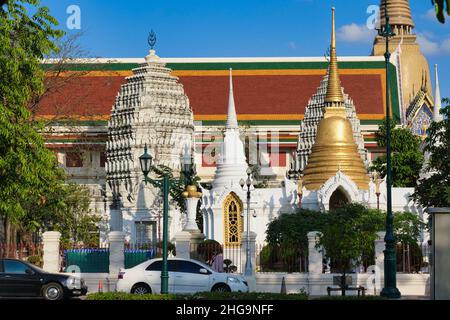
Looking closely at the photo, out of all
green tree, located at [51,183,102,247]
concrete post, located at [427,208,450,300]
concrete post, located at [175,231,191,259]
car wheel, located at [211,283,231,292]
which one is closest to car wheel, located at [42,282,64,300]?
car wheel, located at [211,283,231,292]

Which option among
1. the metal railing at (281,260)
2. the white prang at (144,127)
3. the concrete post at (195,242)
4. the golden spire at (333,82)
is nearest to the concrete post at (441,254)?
the metal railing at (281,260)

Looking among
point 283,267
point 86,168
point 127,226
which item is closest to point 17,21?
point 283,267

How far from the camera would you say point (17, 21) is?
3050 cm

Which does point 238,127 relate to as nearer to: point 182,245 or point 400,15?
point 182,245

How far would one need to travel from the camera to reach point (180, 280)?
29438 mm

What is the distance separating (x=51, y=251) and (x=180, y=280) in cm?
640

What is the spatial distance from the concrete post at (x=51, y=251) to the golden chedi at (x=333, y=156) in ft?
74.7

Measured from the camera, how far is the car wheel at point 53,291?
2753cm

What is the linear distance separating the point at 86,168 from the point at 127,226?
46.5 ft

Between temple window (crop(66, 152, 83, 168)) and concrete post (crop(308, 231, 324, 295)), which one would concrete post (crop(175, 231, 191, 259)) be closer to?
concrete post (crop(308, 231, 324, 295))

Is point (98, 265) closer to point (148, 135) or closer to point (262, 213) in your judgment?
point (262, 213)

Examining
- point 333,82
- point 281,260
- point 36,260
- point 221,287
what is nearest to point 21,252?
point 36,260

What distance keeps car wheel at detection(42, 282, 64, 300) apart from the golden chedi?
2906 centimetres

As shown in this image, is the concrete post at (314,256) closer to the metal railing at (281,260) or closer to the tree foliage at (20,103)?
the metal railing at (281,260)
